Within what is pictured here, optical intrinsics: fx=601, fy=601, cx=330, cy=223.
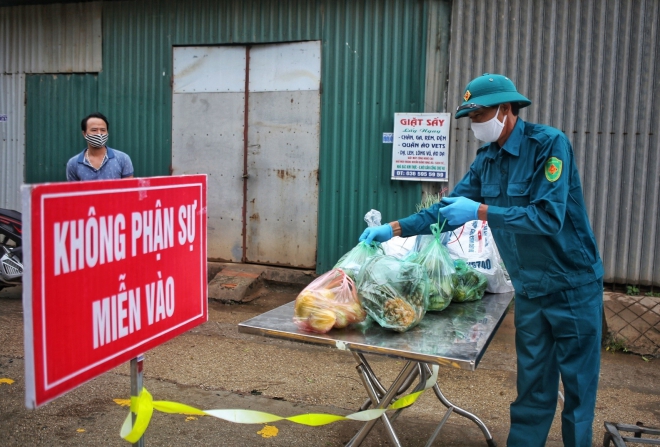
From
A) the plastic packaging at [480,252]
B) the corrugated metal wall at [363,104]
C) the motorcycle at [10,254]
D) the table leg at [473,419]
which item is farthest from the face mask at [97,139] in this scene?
the table leg at [473,419]

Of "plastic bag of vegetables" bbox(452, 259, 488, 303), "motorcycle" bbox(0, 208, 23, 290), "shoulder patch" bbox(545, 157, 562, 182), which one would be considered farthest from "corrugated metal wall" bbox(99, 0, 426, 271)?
"shoulder patch" bbox(545, 157, 562, 182)

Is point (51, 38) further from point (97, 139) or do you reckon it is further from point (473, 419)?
point (473, 419)

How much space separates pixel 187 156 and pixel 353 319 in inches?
205

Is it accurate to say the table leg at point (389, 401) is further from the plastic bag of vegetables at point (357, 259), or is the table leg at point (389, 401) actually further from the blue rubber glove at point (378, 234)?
the blue rubber glove at point (378, 234)

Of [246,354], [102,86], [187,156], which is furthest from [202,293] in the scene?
[102,86]

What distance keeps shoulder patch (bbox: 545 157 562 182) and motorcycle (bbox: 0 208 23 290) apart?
5.45 meters

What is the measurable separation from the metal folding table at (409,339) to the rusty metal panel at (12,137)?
20.8 ft

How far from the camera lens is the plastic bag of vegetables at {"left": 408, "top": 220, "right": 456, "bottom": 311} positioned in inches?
119

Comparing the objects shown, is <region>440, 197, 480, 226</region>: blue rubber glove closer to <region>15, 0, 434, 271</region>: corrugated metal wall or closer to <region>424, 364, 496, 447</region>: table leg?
<region>424, 364, 496, 447</region>: table leg

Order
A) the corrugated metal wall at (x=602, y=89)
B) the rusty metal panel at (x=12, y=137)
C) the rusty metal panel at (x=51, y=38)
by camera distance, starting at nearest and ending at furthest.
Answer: the corrugated metal wall at (x=602, y=89) < the rusty metal panel at (x=51, y=38) < the rusty metal panel at (x=12, y=137)

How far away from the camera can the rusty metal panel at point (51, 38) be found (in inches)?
297

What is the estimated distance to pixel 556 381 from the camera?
2953mm

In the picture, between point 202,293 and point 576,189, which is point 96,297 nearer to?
point 202,293

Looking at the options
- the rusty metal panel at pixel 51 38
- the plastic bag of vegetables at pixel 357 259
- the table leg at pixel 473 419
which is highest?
the rusty metal panel at pixel 51 38
